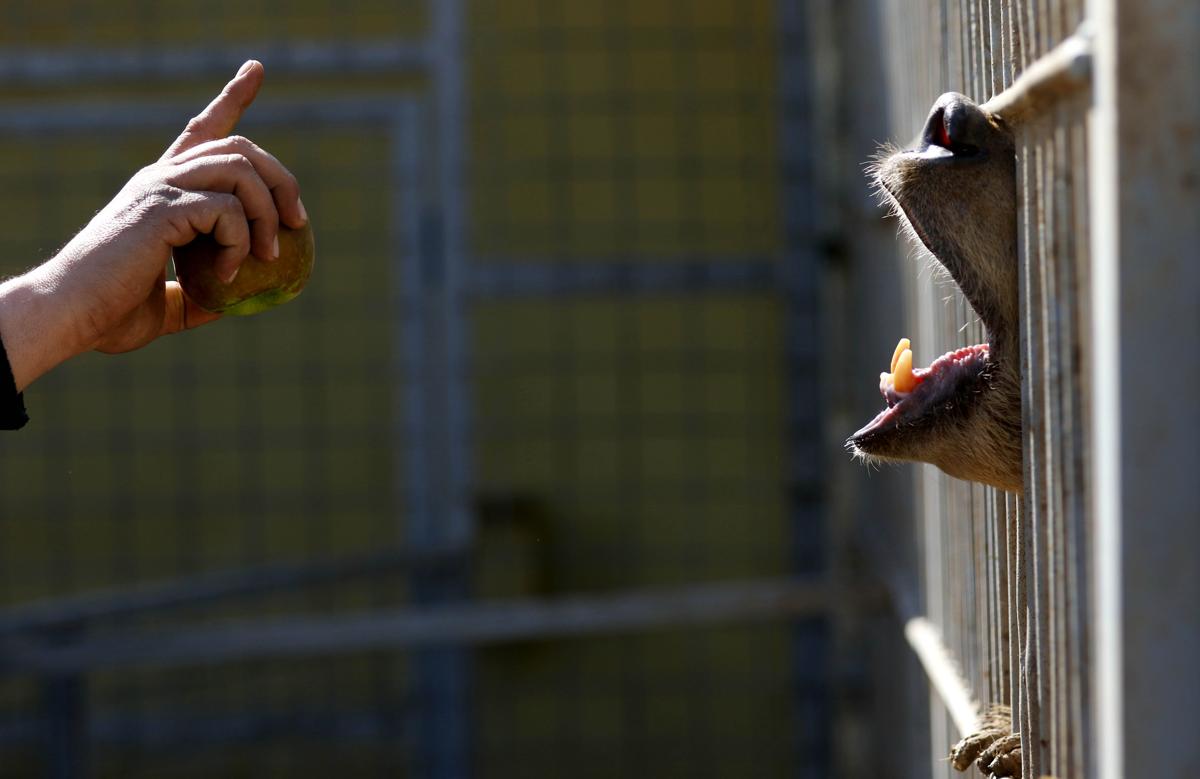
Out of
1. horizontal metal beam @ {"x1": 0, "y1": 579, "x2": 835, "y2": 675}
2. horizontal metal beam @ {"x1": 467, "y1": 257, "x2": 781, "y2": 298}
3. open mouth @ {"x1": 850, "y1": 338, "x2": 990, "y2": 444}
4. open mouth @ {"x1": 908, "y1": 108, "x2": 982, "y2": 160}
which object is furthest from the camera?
horizontal metal beam @ {"x1": 467, "y1": 257, "x2": 781, "y2": 298}

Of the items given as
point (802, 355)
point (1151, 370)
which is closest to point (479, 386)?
point (802, 355)

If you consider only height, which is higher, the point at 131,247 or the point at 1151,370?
the point at 131,247

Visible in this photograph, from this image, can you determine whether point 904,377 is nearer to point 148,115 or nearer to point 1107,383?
point 1107,383

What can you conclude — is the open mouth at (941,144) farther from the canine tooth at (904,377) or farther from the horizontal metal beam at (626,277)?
the horizontal metal beam at (626,277)

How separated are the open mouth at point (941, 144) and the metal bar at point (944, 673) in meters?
0.73

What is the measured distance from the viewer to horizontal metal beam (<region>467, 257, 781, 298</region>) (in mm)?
5195

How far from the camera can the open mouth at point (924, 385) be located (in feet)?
5.57

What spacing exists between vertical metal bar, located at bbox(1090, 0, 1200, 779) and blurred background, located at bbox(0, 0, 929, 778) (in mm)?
3921

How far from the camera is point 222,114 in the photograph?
194cm

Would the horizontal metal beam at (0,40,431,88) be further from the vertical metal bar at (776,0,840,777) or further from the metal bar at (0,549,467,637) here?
the metal bar at (0,549,467,637)

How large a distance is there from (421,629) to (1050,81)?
296 cm

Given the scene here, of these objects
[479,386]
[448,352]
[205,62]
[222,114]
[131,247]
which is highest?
[205,62]

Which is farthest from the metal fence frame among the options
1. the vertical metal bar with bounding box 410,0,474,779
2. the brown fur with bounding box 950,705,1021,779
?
the vertical metal bar with bounding box 410,0,474,779

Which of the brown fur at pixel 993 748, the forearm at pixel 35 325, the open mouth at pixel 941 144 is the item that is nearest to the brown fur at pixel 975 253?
the open mouth at pixel 941 144
